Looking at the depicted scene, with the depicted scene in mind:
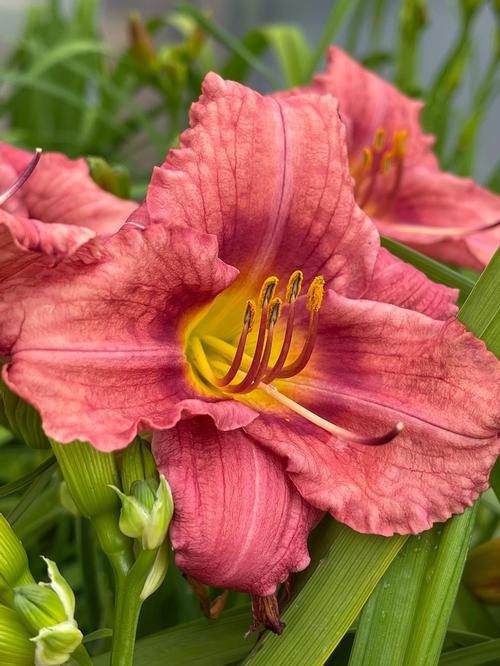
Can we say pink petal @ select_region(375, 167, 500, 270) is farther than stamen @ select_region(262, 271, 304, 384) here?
Yes

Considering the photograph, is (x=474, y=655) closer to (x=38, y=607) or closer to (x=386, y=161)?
(x=38, y=607)

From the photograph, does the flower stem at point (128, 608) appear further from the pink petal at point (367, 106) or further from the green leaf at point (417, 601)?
the pink petal at point (367, 106)

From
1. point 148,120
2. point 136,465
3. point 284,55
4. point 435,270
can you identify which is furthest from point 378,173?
point 148,120

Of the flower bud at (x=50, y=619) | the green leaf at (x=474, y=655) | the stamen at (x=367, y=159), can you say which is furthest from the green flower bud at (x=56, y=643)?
the stamen at (x=367, y=159)

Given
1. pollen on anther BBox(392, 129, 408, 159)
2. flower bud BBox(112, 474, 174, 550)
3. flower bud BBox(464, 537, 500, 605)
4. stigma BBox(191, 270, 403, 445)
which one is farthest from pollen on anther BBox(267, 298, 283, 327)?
pollen on anther BBox(392, 129, 408, 159)

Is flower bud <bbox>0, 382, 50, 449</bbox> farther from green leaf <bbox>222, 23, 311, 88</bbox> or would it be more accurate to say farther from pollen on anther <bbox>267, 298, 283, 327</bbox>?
green leaf <bbox>222, 23, 311, 88</bbox>

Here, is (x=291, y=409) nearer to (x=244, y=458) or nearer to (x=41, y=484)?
(x=244, y=458)
